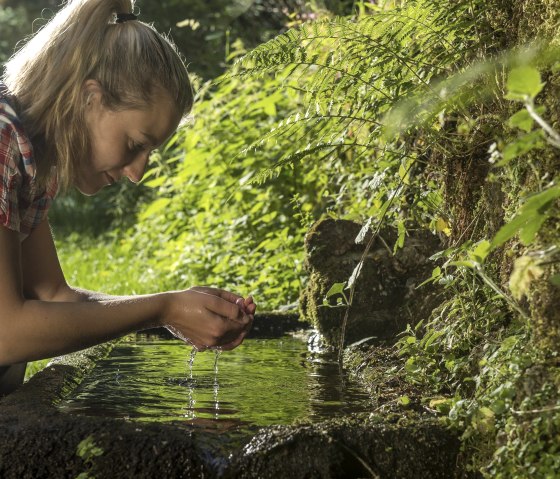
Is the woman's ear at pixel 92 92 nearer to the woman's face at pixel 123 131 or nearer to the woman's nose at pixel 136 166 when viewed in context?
the woman's face at pixel 123 131

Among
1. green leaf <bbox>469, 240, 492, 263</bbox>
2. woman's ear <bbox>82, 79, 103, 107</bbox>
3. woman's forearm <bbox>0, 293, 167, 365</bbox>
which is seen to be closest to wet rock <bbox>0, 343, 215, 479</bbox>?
woman's forearm <bbox>0, 293, 167, 365</bbox>

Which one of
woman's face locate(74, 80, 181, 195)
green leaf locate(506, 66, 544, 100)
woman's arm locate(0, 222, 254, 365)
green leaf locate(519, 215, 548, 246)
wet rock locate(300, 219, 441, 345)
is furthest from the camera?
wet rock locate(300, 219, 441, 345)

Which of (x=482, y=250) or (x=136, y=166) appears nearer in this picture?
(x=482, y=250)

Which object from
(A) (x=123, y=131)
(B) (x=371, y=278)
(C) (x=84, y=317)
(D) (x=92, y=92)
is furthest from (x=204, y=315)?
(B) (x=371, y=278)

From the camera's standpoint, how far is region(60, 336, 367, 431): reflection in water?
2424mm

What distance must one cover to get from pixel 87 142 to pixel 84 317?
1.82 ft

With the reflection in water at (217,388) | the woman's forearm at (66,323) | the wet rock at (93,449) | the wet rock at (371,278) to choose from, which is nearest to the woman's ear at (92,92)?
the woman's forearm at (66,323)

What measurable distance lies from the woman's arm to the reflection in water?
192mm

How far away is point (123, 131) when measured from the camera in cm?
268

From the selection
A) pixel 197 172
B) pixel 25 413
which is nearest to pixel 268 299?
pixel 197 172

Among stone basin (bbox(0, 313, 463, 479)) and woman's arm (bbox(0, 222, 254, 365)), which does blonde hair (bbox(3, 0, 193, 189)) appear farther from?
stone basin (bbox(0, 313, 463, 479))

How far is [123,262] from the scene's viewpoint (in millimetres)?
8555

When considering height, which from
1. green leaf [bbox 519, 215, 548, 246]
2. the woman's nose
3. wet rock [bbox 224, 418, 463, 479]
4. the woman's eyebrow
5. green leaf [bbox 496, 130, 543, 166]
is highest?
green leaf [bbox 496, 130, 543, 166]

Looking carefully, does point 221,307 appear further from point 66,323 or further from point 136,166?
point 136,166
